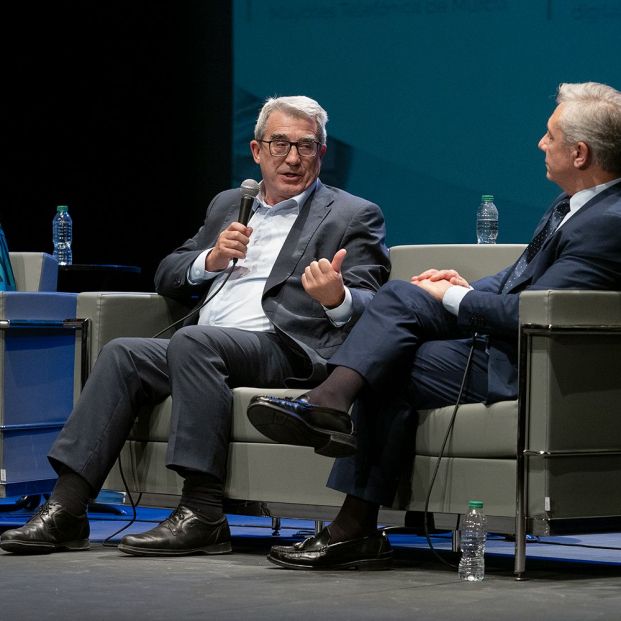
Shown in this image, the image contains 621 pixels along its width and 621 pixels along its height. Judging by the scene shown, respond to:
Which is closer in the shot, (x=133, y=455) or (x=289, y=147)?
(x=133, y=455)

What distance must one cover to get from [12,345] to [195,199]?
10.1ft

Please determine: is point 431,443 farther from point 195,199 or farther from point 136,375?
point 195,199

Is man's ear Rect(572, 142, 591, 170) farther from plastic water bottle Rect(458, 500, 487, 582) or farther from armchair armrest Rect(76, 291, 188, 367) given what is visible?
armchair armrest Rect(76, 291, 188, 367)

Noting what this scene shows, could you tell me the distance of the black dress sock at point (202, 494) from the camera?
3236 millimetres

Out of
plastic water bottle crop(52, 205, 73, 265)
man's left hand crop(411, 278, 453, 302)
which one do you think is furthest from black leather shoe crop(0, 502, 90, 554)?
plastic water bottle crop(52, 205, 73, 265)

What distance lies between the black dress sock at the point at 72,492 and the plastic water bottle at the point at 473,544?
100cm

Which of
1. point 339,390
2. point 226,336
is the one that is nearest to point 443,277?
point 339,390

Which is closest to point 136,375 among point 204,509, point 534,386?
point 204,509

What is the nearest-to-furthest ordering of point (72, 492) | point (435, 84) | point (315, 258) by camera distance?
point (72, 492) < point (315, 258) < point (435, 84)

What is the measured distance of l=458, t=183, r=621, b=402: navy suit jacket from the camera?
2965mm

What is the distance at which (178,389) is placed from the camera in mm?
3264

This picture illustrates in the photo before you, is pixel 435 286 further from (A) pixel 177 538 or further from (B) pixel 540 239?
(A) pixel 177 538

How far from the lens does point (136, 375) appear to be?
3406 millimetres

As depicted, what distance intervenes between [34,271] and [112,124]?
2.64 m
